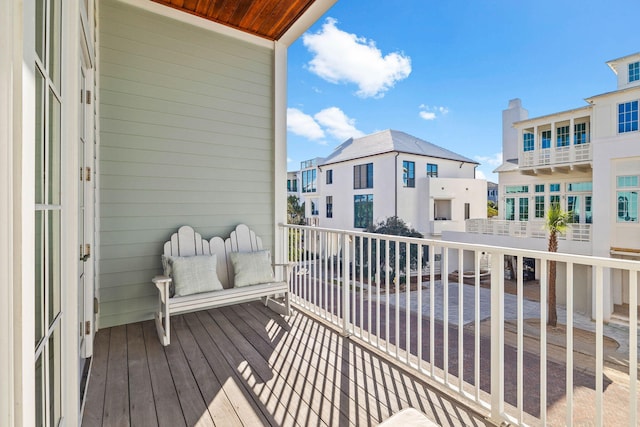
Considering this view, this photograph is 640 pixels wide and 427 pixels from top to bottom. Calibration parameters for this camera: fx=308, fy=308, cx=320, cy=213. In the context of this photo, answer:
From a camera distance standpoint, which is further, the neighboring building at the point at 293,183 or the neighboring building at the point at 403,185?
the neighboring building at the point at 293,183

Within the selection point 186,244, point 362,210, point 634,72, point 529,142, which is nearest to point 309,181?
point 362,210

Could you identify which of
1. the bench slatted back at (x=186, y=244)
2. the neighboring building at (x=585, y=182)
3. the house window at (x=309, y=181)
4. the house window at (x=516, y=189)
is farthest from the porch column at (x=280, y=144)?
the house window at (x=309, y=181)

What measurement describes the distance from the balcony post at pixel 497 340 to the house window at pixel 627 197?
11645 millimetres

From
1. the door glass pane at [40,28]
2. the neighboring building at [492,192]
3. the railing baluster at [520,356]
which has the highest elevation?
the neighboring building at [492,192]

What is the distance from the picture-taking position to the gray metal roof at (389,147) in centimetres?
1631

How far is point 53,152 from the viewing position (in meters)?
1.15

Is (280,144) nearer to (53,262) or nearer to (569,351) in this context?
(53,262)

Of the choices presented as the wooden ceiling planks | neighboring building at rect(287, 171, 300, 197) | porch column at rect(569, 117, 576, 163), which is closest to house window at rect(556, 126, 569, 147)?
porch column at rect(569, 117, 576, 163)

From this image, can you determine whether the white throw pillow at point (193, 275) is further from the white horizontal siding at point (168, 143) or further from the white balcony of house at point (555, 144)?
the white balcony of house at point (555, 144)

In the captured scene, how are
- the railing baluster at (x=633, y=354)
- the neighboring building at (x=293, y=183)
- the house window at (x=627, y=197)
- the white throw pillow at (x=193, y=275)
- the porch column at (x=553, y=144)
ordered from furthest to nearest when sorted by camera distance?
the neighboring building at (x=293, y=183), the porch column at (x=553, y=144), the house window at (x=627, y=197), the white throw pillow at (x=193, y=275), the railing baluster at (x=633, y=354)

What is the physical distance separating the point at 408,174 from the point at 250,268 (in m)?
14.1

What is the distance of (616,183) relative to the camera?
32.4 feet

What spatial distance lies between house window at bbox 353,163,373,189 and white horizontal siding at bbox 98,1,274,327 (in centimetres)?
1334

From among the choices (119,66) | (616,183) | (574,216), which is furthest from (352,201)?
(119,66)
